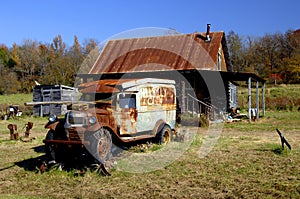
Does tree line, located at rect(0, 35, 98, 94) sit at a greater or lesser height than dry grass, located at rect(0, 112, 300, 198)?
greater

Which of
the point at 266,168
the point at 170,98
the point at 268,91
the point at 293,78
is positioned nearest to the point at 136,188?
the point at 266,168

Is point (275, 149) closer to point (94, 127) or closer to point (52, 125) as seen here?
point (94, 127)

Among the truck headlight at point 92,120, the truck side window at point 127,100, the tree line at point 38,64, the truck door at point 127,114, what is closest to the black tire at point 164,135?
the truck door at point 127,114

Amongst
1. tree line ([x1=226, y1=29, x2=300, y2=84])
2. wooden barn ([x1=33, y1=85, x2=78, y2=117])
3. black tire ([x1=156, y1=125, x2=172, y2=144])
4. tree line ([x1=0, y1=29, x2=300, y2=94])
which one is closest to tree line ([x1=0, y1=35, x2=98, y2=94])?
tree line ([x1=0, y1=29, x2=300, y2=94])

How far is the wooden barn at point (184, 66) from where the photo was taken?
73.5 ft

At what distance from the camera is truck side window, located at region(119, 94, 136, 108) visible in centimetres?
1013

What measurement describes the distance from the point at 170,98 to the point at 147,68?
11.5 m

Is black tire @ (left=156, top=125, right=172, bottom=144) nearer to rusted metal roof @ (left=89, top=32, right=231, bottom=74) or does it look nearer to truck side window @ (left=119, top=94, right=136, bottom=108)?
truck side window @ (left=119, top=94, right=136, bottom=108)

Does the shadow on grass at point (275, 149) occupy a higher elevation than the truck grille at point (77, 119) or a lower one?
lower

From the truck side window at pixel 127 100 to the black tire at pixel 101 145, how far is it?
1.41 metres

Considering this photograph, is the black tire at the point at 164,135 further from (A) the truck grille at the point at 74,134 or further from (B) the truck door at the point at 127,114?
(A) the truck grille at the point at 74,134

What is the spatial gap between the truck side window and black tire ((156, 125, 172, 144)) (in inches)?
65.8

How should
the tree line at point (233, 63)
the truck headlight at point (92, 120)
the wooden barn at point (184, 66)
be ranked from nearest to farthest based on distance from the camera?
1. the truck headlight at point (92, 120)
2. the wooden barn at point (184, 66)
3. the tree line at point (233, 63)

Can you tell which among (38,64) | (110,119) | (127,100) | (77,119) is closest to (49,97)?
(127,100)
